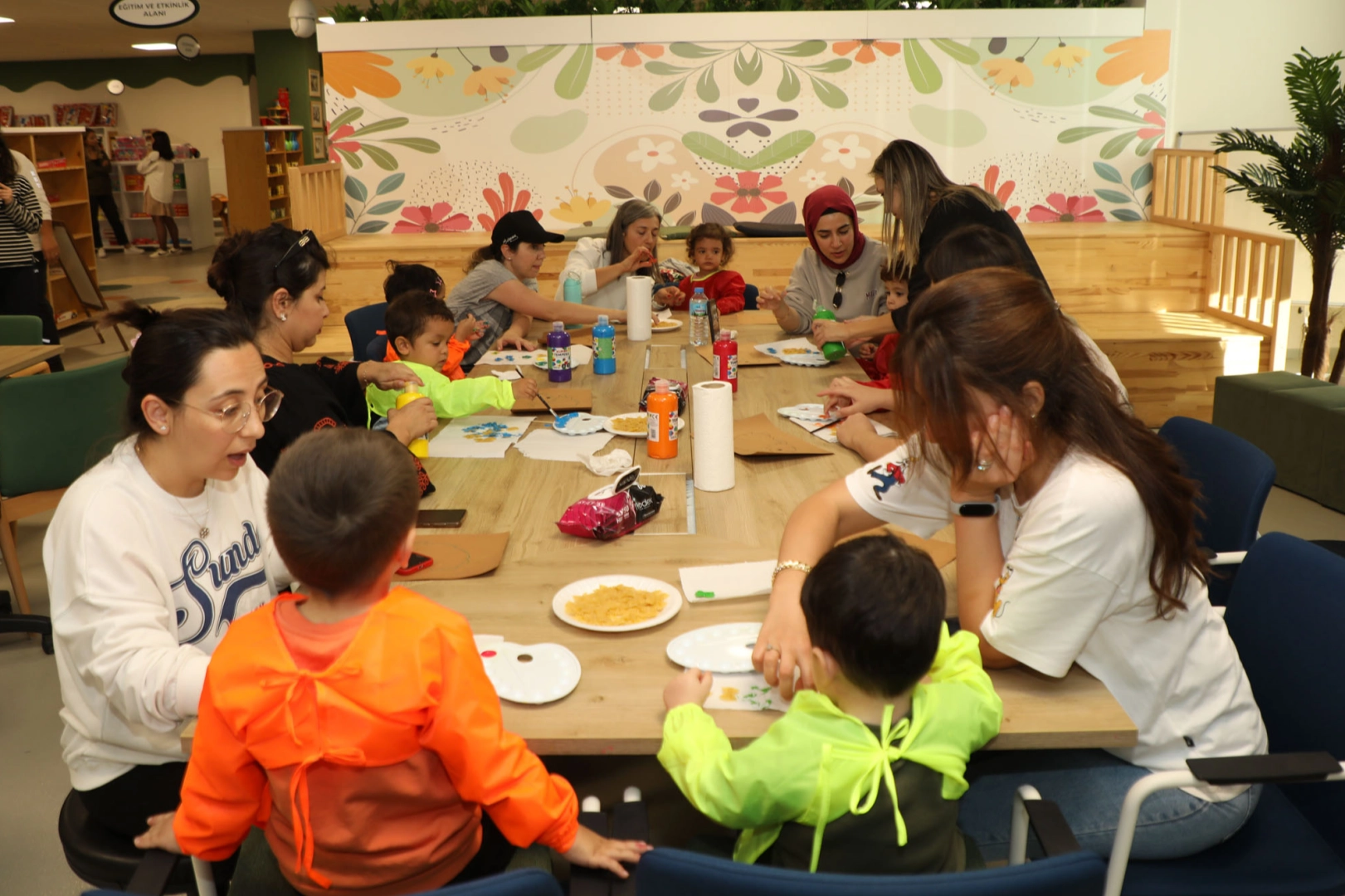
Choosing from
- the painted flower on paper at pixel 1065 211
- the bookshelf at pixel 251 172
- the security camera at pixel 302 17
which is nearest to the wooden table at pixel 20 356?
the security camera at pixel 302 17

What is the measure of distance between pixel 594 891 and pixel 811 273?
3460 millimetres

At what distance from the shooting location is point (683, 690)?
4.46ft

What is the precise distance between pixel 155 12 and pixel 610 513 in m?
8.32

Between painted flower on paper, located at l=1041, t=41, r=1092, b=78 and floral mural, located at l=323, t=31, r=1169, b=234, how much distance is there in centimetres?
1

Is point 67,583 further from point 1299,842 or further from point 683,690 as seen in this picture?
point 1299,842

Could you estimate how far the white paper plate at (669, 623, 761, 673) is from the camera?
4.87ft

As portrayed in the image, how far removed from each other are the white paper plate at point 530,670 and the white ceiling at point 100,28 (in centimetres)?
1171

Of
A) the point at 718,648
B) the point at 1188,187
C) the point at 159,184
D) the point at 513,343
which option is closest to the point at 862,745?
the point at 718,648

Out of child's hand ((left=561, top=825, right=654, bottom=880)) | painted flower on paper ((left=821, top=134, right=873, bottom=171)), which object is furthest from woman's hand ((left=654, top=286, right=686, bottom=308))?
child's hand ((left=561, top=825, right=654, bottom=880))

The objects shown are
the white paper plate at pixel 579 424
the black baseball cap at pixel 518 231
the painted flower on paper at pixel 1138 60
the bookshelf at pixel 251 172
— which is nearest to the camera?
the white paper plate at pixel 579 424

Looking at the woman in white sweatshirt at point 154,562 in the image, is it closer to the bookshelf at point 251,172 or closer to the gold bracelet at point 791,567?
the gold bracelet at point 791,567

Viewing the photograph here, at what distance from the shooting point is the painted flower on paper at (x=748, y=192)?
23.3 feet

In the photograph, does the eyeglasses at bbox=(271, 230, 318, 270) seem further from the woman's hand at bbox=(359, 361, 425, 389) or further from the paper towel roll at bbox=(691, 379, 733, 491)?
the paper towel roll at bbox=(691, 379, 733, 491)

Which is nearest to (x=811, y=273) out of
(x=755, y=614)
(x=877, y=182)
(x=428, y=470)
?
(x=877, y=182)
